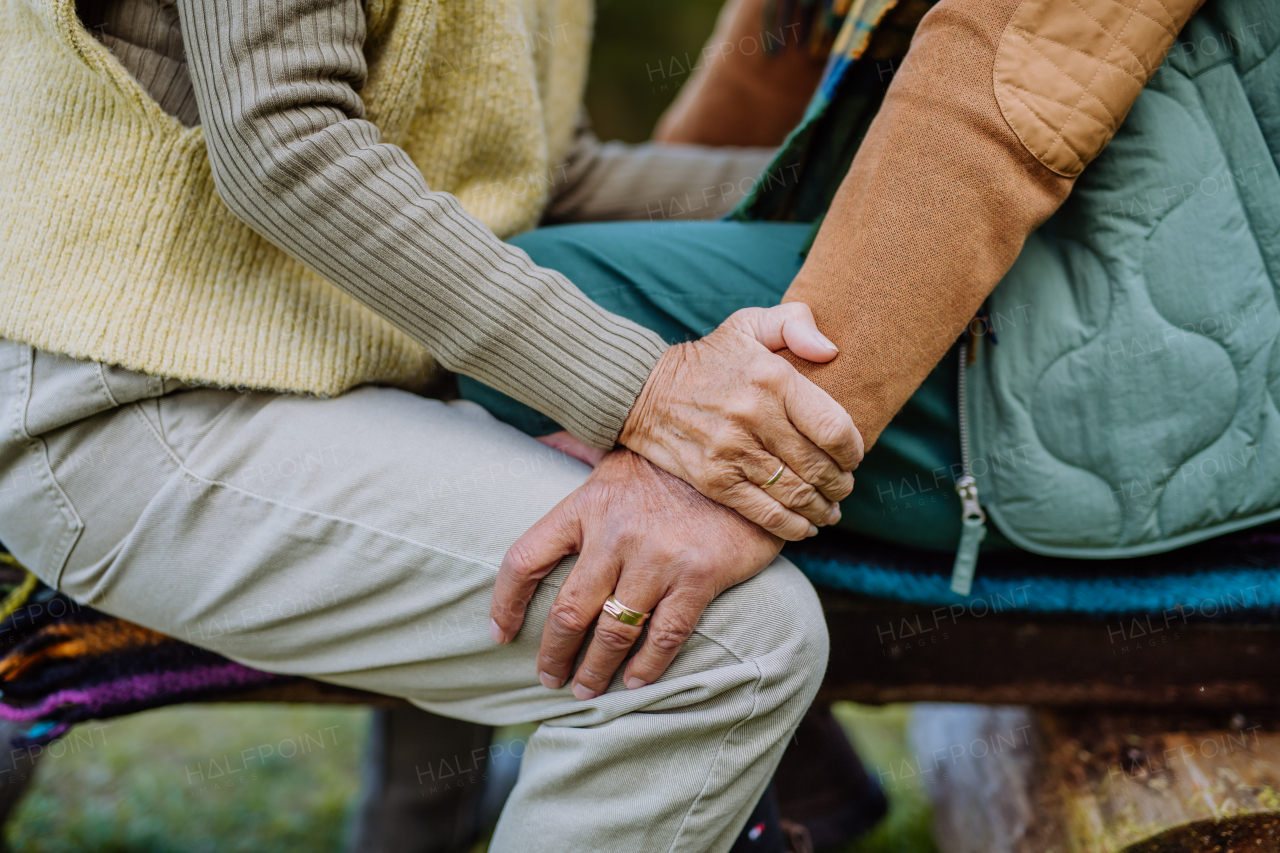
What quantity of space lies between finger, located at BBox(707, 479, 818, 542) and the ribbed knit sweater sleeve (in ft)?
0.38

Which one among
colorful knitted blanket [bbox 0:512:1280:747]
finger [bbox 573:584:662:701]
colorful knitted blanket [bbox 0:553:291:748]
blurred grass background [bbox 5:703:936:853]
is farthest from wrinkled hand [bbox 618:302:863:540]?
blurred grass background [bbox 5:703:936:853]

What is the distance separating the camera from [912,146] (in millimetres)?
702

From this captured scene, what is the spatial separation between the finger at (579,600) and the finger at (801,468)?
0.15 meters

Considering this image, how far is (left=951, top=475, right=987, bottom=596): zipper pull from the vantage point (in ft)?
2.57

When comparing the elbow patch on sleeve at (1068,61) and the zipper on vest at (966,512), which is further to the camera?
the zipper on vest at (966,512)

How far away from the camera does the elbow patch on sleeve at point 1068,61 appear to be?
26.4 inches

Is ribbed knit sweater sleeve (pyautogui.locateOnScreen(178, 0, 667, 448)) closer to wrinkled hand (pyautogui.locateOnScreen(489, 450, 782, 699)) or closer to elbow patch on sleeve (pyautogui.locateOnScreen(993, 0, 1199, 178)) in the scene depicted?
wrinkled hand (pyautogui.locateOnScreen(489, 450, 782, 699))

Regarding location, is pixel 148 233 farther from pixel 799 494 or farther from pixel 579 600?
pixel 799 494

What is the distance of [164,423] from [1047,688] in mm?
1031

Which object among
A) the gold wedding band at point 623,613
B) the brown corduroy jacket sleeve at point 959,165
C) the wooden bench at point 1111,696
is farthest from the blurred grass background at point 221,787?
the brown corduroy jacket sleeve at point 959,165

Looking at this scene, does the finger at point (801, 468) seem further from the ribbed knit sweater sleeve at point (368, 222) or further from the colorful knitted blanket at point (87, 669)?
the colorful knitted blanket at point (87, 669)

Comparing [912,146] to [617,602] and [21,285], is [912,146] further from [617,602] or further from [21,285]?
[21,285]

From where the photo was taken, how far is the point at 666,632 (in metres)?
0.67

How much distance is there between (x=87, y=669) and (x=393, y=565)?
456mm
